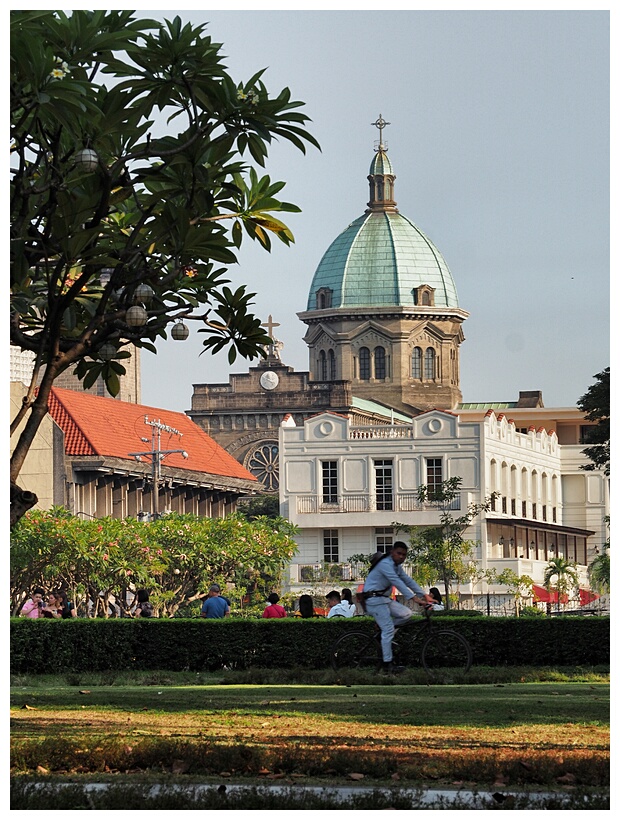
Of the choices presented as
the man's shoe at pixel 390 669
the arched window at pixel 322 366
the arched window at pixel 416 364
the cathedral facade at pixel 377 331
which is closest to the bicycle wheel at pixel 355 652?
the man's shoe at pixel 390 669

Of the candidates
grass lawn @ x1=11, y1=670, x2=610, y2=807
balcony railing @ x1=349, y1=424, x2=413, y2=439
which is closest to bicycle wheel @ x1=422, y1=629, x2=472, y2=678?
grass lawn @ x1=11, y1=670, x2=610, y2=807

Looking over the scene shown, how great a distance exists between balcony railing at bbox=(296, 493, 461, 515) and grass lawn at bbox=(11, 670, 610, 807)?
65.9 metres

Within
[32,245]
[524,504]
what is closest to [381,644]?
[32,245]

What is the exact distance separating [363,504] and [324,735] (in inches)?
2859

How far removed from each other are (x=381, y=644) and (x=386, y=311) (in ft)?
389

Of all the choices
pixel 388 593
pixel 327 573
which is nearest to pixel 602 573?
pixel 327 573

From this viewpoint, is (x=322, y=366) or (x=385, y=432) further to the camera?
(x=322, y=366)

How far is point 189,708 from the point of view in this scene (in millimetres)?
14875

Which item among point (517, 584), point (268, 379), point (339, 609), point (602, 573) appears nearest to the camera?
point (339, 609)

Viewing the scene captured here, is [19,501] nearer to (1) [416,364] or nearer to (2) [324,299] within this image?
(2) [324,299]

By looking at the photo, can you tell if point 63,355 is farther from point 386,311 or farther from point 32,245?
point 386,311

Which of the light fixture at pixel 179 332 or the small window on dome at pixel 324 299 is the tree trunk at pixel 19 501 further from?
the small window on dome at pixel 324 299

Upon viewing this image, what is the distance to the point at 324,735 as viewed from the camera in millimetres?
12219

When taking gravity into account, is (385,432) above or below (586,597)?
above
